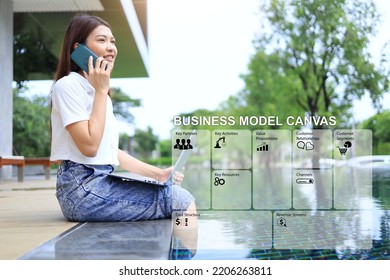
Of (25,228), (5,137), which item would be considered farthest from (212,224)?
(5,137)

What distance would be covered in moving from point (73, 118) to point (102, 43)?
24 cm

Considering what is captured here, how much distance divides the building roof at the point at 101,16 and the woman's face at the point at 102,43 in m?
3.75

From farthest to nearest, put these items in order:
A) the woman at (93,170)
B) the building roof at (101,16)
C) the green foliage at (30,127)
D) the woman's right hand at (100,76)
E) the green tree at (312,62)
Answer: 1. the green foliage at (30,127)
2. the green tree at (312,62)
3. the building roof at (101,16)
4. the woman at (93,170)
5. the woman's right hand at (100,76)

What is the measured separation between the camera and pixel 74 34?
134cm

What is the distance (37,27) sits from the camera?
6.87 metres

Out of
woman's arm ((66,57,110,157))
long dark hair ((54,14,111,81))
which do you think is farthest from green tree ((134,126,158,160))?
woman's arm ((66,57,110,157))

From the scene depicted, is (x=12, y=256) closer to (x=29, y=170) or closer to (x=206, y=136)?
(x=206, y=136)

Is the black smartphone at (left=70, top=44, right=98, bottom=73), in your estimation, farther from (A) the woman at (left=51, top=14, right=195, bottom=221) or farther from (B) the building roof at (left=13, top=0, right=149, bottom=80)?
(B) the building roof at (left=13, top=0, right=149, bottom=80)

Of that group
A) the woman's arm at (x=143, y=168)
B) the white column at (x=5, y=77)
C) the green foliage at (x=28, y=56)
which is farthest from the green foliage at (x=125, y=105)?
the woman's arm at (x=143, y=168)

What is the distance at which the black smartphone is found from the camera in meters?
1.29

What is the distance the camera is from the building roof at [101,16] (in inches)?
212

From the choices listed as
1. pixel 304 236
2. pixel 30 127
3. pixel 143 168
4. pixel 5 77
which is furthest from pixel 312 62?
pixel 143 168

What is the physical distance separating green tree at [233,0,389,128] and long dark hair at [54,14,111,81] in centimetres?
434

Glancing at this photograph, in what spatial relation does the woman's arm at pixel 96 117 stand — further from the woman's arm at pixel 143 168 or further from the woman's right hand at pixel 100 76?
the woman's arm at pixel 143 168
